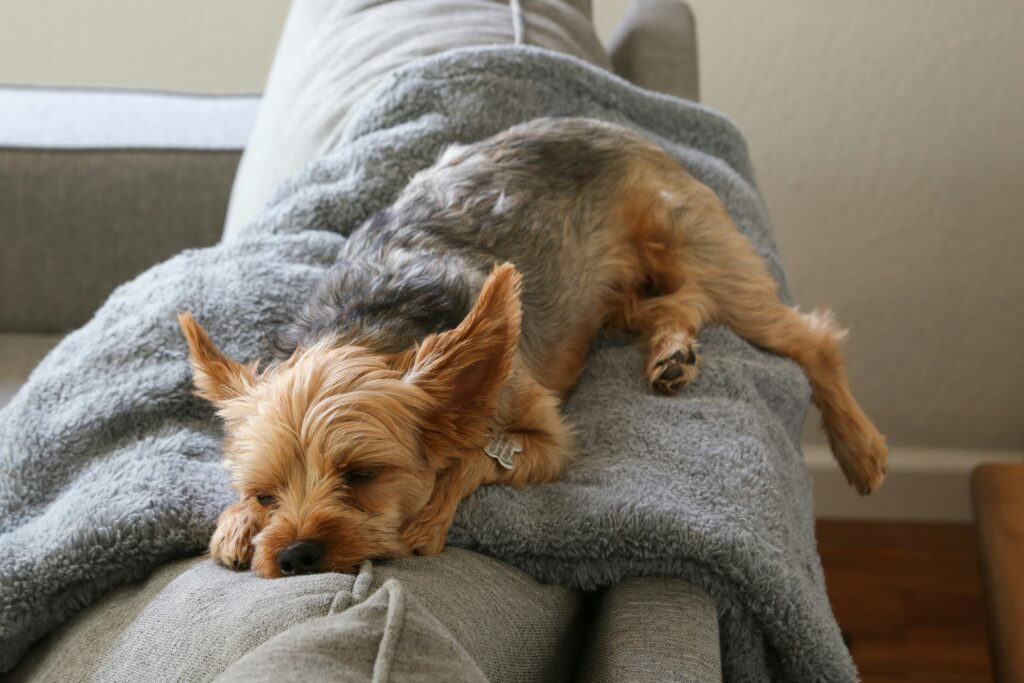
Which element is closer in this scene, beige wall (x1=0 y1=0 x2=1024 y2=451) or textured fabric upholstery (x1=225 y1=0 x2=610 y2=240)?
textured fabric upholstery (x1=225 y1=0 x2=610 y2=240)

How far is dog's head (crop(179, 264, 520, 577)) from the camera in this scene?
129 centimetres

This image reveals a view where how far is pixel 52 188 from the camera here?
8.15 feet

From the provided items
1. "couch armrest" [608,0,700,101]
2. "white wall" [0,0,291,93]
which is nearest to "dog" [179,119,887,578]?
"couch armrest" [608,0,700,101]

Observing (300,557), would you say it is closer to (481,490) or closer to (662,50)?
(481,490)

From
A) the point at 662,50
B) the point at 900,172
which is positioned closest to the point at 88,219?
the point at 662,50

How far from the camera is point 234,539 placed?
127 centimetres

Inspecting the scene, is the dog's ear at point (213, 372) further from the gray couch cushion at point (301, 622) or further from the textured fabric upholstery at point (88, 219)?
the textured fabric upholstery at point (88, 219)

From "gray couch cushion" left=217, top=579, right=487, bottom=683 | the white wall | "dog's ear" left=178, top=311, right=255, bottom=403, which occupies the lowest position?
the white wall

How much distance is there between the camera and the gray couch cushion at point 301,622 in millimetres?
894

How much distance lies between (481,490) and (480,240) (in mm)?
490

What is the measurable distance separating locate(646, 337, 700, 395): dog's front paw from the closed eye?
46cm

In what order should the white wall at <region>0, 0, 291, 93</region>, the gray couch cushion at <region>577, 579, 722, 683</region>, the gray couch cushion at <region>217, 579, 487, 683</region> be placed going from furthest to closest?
the white wall at <region>0, 0, 291, 93</region> → the gray couch cushion at <region>577, 579, 722, 683</region> → the gray couch cushion at <region>217, 579, 487, 683</region>

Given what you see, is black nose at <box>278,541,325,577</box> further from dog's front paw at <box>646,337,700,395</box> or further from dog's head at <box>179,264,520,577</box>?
dog's front paw at <box>646,337,700,395</box>

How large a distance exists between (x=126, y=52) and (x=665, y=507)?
2.75 metres
